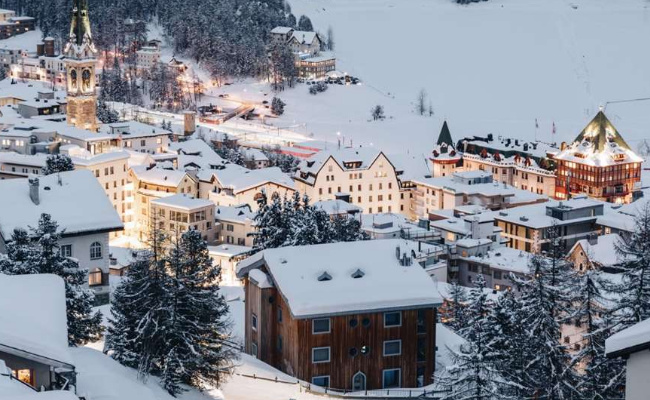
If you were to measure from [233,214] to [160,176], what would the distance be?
10.1 meters

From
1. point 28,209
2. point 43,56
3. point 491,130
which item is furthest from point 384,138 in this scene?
point 28,209

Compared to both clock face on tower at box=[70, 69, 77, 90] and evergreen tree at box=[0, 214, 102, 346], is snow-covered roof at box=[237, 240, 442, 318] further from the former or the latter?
clock face on tower at box=[70, 69, 77, 90]

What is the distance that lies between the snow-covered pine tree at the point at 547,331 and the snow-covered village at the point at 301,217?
8cm

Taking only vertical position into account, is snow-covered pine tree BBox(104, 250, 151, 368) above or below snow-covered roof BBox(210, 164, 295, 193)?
above

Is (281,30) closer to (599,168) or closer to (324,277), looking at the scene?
(599,168)

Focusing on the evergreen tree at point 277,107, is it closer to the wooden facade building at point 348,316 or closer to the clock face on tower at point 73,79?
the clock face on tower at point 73,79

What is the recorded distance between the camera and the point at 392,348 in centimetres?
4138

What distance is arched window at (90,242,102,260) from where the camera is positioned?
49.2 meters

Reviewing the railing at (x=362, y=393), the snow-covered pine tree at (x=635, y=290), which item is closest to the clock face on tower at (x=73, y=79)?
the railing at (x=362, y=393)

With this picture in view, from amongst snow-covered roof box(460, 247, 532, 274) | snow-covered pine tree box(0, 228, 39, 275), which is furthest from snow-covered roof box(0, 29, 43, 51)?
snow-covered pine tree box(0, 228, 39, 275)

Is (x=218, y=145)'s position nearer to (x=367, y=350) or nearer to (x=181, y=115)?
(x=181, y=115)

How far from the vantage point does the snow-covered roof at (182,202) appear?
8612 cm

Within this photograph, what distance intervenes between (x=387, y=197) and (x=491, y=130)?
169 ft

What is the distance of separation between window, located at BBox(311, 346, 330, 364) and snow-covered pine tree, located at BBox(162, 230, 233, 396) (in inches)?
141
